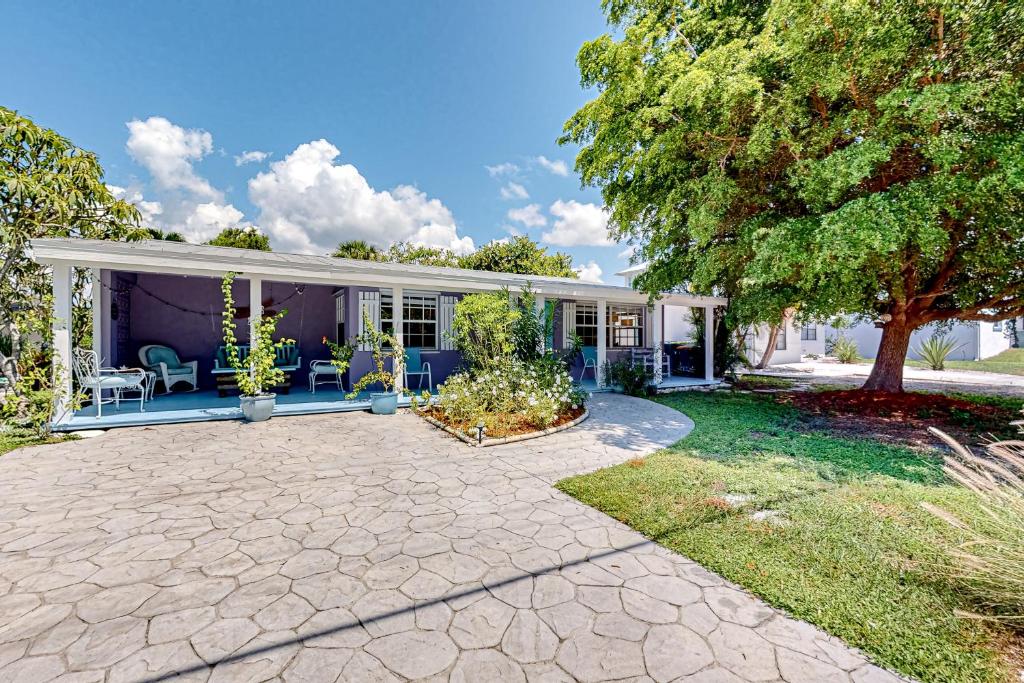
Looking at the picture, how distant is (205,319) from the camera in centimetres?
975

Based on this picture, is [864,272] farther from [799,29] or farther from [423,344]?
[423,344]

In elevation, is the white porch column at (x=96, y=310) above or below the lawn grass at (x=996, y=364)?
above

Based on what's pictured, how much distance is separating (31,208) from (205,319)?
144 inches

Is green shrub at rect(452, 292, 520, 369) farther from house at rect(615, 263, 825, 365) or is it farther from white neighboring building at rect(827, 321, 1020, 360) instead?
white neighboring building at rect(827, 321, 1020, 360)

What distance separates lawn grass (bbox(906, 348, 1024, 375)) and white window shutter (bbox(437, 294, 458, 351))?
19.0m

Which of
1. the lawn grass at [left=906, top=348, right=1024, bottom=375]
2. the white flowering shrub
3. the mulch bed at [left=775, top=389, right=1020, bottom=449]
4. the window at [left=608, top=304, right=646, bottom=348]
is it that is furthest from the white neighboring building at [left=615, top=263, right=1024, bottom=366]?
the white flowering shrub

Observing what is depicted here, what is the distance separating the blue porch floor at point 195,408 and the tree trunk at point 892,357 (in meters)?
10.00

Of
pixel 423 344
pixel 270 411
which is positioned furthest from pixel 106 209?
pixel 423 344

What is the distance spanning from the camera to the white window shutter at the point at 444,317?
10.4m

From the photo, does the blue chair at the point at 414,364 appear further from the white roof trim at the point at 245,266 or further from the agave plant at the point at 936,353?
the agave plant at the point at 936,353

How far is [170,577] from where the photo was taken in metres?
2.58

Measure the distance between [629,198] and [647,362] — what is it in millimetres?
5444

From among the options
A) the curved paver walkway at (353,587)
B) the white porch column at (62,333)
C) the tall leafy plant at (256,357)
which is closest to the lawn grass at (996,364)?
the curved paver walkway at (353,587)

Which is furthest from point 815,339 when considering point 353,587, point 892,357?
point 353,587
